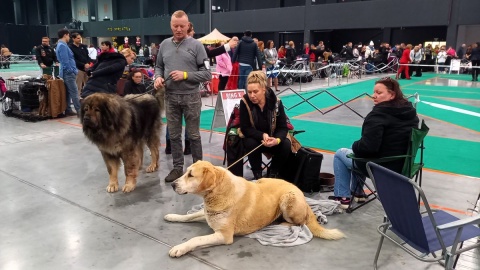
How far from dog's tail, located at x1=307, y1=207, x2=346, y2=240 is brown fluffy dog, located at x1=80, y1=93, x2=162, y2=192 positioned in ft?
7.34

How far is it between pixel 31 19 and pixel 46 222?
2156 inches

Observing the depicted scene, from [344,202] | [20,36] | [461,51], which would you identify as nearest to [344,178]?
[344,202]

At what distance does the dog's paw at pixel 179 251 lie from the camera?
2.92 meters

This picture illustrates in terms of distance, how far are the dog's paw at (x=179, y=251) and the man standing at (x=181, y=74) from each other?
5.92ft

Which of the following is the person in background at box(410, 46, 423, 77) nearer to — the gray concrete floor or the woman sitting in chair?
the gray concrete floor

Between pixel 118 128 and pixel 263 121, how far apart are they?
1664mm

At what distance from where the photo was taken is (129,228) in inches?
136

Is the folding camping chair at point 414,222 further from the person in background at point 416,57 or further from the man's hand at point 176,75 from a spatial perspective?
the person in background at point 416,57

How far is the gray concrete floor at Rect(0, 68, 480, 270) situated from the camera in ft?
9.45

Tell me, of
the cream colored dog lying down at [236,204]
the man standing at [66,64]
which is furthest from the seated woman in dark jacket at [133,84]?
the cream colored dog lying down at [236,204]

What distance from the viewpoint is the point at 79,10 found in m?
44.6

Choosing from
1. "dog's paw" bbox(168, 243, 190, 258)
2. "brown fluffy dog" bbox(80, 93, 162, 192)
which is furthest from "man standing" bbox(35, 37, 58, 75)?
"dog's paw" bbox(168, 243, 190, 258)

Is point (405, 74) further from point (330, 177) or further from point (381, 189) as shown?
point (381, 189)

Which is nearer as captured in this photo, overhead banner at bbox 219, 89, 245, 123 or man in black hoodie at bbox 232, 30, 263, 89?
overhead banner at bbox 219, 89, 245, 123
